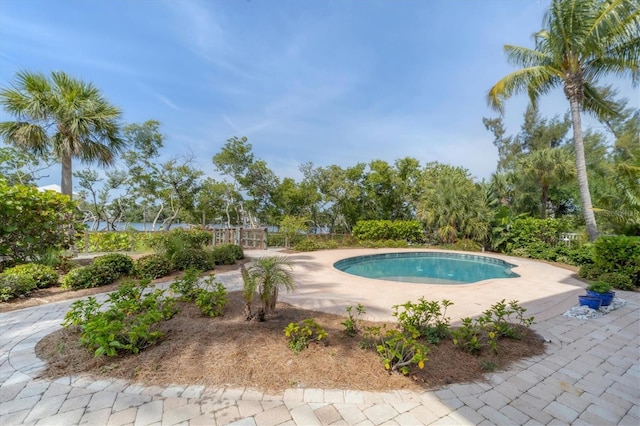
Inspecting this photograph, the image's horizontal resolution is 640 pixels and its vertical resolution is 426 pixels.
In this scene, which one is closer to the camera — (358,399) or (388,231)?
(358,399)

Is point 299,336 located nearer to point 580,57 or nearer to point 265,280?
point 265,280

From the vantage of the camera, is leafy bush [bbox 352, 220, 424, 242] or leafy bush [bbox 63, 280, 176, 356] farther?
leafy bush [bbox 352, 220, 424, 242]

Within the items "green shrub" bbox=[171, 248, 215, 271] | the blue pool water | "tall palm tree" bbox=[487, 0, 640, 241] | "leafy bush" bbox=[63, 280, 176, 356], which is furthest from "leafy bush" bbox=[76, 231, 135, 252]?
"tall palm tree" bbox=[487, 0, 640, 241]

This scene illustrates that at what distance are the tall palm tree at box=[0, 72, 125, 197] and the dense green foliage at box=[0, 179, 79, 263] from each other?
6.38 feet

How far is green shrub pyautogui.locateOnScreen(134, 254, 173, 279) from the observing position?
6.44 metres

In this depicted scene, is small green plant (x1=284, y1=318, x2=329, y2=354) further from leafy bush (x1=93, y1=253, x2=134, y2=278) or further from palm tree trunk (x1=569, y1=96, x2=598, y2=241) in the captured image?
palm tree trunk (x1=569, y1=96, x2=598, y2=241)

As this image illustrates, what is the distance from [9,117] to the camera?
7.50 meters

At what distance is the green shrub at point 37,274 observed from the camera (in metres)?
5.19

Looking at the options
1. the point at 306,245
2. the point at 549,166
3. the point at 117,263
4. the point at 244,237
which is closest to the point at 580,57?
the point at 549,166

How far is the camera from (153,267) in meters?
6.60

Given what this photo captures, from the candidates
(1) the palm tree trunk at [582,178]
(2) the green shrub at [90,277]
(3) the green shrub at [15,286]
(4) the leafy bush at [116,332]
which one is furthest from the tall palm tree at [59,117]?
(1) the palm tree trunk at [582,178]

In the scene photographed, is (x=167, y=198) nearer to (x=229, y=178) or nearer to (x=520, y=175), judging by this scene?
(x=229, y=178)

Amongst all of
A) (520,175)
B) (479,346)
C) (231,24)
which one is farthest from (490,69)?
(479,346)

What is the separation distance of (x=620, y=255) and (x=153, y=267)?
1167 centimetres
